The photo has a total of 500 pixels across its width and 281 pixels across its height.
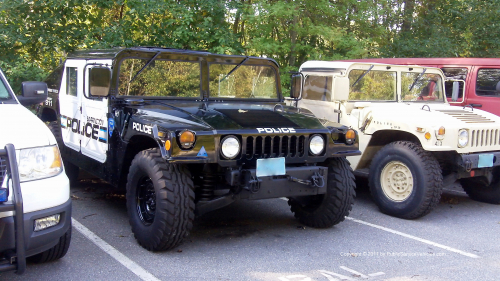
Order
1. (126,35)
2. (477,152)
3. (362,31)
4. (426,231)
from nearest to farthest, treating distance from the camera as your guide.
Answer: (426,231) < (477,152) < (126,35) < (362,31)

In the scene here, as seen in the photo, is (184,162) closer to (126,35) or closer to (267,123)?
(267,123)

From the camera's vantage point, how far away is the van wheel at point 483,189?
679 centimetres

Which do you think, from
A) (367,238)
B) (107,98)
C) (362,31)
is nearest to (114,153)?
(107,98)

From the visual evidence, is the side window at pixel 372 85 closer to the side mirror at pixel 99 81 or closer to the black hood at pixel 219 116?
the black hood at pixel 219 116

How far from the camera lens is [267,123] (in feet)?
15.1

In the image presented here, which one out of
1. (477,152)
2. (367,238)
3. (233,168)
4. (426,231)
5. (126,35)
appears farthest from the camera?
(126,35)

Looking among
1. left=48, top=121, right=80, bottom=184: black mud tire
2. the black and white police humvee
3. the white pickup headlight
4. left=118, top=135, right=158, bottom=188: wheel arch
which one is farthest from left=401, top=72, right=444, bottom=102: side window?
the white pickup headlight

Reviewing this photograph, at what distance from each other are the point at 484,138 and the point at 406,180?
1.08 m

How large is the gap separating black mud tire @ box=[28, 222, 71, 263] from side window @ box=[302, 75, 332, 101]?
4180 mm

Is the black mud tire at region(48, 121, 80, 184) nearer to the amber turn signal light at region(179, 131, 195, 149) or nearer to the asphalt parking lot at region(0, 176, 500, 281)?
the asphalt parking lot at region(0, 176, 500, 281)

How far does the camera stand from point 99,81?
197 inches

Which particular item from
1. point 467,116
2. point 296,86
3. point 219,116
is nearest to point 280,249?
point 219,116

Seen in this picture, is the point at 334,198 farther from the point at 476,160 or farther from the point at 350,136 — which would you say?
the point at 476,160

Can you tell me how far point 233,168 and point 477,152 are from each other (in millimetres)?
3365
